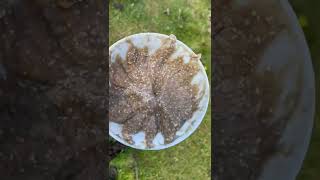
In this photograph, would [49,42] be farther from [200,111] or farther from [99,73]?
[200,111]

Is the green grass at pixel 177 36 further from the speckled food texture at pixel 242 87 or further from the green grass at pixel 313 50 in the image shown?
the green grass at pixel 313 50

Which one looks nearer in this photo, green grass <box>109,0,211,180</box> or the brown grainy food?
the brown grainy food

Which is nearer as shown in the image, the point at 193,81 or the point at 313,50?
the point at 193,81

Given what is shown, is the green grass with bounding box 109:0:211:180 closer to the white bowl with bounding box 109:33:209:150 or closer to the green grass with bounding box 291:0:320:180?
the white bowl with bounding box 109:33:209:150

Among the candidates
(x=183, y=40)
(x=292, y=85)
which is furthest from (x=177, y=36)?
(x=292, y=85)

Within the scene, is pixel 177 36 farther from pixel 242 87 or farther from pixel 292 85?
pixel 292 85

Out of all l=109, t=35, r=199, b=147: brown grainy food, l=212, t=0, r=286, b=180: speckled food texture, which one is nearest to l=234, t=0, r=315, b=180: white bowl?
l=212, t=0, r=286, b=180: speckled food texture
